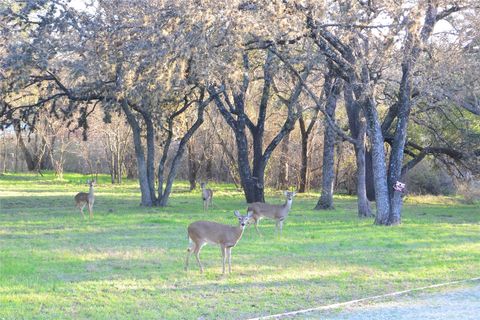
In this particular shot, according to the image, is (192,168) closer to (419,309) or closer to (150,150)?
(150,150)

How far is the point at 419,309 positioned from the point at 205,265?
14.6 feet

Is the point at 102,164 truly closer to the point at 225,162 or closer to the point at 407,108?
the point at 225,162

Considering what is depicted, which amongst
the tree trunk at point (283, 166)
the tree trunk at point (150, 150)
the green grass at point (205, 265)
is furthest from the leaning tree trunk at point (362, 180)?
the tree trunk at point (283, 166)

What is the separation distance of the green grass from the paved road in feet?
2.05

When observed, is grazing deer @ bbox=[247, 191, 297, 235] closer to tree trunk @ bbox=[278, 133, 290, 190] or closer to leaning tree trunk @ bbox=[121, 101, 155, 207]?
leaning tree trunk @ bbox=[121, 101, 155, 207]

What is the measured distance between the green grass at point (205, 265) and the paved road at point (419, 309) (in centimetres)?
62

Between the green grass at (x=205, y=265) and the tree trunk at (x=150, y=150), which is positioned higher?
the tree trunk at (x=150, y=150)

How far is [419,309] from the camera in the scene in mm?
9805

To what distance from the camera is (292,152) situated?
44562 millimetres

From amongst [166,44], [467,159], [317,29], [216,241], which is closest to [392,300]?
[216,241]

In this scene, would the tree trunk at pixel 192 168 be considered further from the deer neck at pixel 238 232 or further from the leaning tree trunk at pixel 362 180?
the deer neck at pixel 238 232

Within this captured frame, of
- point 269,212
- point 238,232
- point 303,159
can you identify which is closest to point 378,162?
point 269,212

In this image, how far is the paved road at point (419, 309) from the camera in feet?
30.5

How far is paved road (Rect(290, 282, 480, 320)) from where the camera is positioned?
30.5ft
